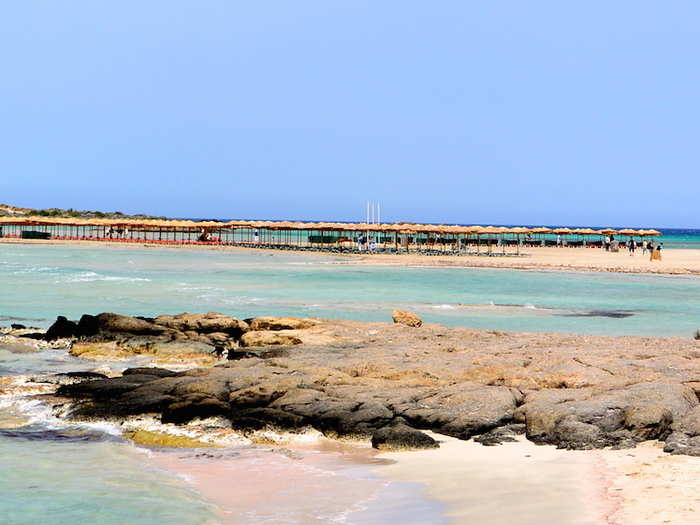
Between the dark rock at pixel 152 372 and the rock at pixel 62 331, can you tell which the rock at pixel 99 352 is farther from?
the dark rock at pixel 152 372

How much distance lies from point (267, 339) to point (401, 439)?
6.81 meters

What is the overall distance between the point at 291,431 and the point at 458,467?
2.30 m

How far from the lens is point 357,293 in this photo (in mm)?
31141

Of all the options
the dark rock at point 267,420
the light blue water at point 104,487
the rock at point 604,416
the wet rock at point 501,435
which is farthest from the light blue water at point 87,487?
the rock at point 604,416

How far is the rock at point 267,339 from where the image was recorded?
15906 mm

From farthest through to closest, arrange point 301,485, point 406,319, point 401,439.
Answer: point 406,319
point 401,439
point 301,485

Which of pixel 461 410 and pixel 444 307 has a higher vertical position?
pixel 461 410

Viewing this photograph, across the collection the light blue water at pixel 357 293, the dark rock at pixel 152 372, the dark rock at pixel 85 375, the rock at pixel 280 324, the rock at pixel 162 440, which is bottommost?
the light blue water at pixel 357 293

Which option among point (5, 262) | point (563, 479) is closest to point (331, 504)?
point (563, 479)

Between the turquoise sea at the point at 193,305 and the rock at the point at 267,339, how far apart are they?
9.93 feet

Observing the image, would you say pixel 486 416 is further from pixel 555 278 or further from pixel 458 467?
pixel 555 278

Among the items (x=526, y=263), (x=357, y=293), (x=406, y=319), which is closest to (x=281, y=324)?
(x=406, y=319)

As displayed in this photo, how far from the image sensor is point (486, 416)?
33.5 ft

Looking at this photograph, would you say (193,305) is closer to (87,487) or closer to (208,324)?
(208,324)
